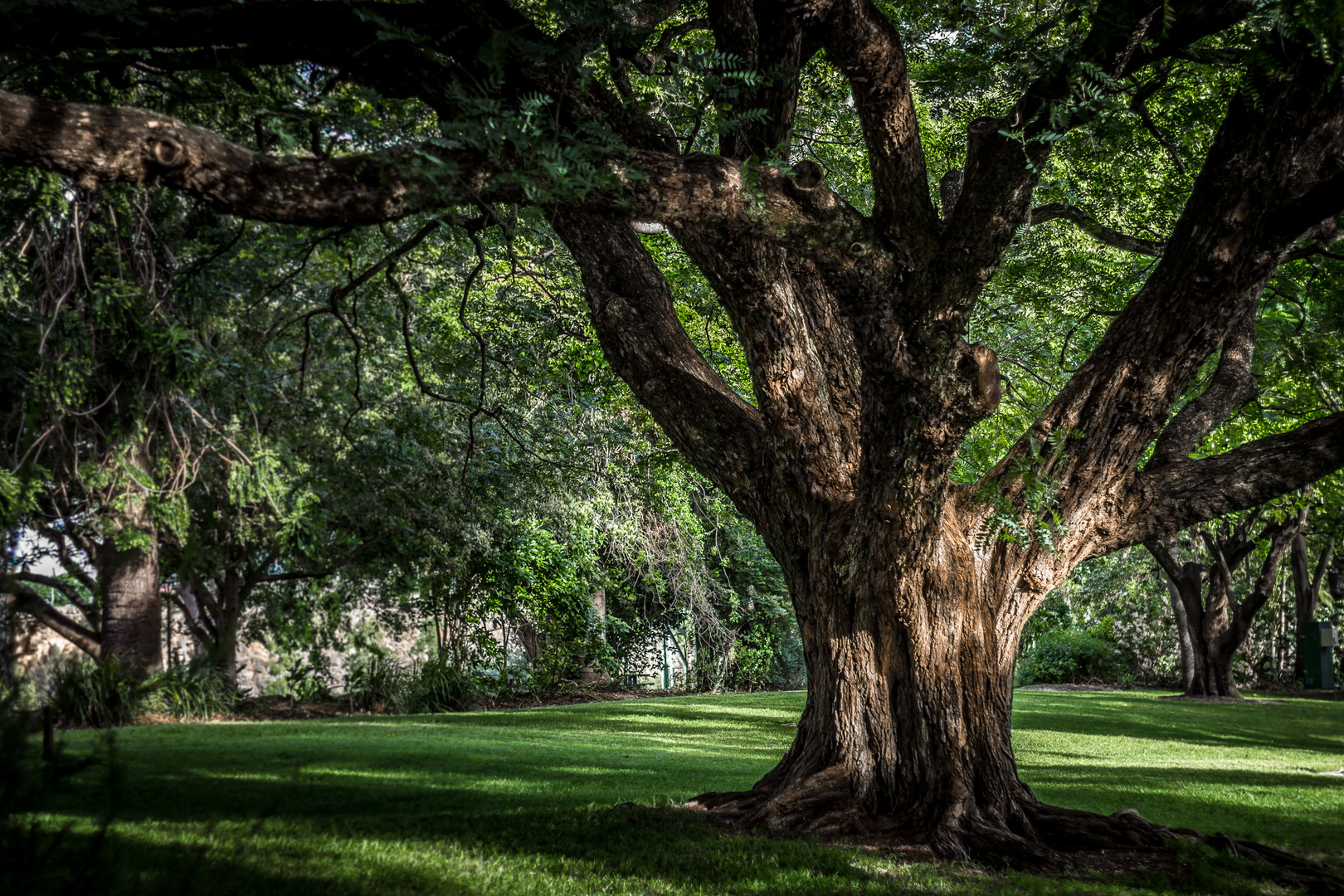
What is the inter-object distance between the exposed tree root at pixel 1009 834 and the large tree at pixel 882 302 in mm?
24

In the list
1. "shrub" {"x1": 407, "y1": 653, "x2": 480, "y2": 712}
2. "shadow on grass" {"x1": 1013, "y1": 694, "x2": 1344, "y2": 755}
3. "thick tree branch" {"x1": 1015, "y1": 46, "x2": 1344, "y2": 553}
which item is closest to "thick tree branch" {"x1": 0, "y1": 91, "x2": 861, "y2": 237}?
"thick tree branch" {"x1": 1015, "y1": 46, "x2": 1344, "y2": 553}

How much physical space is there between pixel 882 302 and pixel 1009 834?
2835mm

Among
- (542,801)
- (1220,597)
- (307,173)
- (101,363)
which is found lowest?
(542,801)

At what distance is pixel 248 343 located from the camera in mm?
12086

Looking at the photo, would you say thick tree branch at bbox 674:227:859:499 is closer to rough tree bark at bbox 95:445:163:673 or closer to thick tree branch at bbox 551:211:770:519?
thick tree branch at bbox 551:211:770:519

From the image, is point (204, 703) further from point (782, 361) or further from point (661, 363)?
point (782, 361)

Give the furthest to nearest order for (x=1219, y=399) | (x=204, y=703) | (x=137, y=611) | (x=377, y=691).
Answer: (x=377, y=691) → (x=137, y=611) → (x=204, y=703) → (x=1219, y=399)

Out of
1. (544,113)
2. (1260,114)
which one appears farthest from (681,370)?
(1260,114)

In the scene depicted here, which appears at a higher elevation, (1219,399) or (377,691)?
(1219,399)

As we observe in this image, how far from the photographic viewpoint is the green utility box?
20.6 metres

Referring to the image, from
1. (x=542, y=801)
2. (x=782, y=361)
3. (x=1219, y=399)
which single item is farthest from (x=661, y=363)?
(x=1219, y=399)

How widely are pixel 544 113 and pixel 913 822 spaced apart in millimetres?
4099

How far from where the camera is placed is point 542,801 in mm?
6316

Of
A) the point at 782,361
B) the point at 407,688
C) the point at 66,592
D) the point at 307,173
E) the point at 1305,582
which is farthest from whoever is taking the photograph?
the point at 1305,582
